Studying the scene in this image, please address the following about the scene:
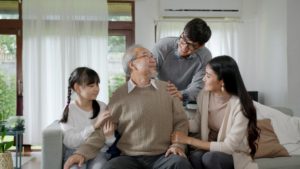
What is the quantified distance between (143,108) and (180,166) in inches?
16.6

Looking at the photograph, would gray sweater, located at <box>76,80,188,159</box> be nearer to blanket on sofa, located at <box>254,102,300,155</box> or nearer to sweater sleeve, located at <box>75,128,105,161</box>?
sweater sleeve, located at <box>75,128,105,161</box>

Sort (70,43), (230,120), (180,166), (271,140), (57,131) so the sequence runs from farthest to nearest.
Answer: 1. (70,43)
2. (271,140)
3. (57,131)
4. (230,120)
5. (180,166)

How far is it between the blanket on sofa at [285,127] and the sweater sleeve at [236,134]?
2.34 ft

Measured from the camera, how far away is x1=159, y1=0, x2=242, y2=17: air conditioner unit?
200 inches

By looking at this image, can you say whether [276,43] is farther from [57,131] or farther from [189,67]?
[57,131]

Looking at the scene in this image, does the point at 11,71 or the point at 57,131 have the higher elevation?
the point at 11,71

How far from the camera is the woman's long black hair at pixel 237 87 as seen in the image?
6.28 feet

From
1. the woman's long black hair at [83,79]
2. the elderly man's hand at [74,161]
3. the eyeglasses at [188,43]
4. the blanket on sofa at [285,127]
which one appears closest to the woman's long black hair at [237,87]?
the eyeglasses at [188,43]

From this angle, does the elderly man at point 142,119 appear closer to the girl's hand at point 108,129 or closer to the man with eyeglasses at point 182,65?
the girl's hand at point 108,129

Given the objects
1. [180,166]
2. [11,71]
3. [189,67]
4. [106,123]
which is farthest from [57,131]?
[11,71]

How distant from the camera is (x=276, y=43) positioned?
465cm

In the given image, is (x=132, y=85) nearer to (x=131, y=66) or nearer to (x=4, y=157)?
(x=131, y=66)

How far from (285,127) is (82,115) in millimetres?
1521

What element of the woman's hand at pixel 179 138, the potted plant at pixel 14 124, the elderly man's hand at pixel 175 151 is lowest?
the potted plant at pixel 14 124
